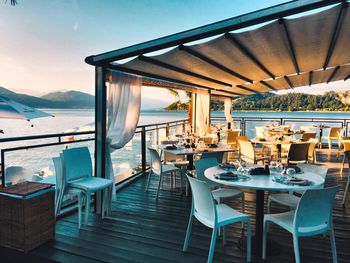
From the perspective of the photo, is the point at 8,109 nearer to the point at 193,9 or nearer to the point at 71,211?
the point at 71,211

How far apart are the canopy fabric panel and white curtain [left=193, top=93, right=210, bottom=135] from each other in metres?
2.77

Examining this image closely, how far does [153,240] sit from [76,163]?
5.01 feet

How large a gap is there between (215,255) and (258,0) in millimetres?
7567

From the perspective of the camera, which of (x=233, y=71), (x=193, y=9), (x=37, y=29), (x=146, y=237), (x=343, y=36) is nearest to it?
(x=146, y=237)

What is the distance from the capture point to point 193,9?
1293 centimetres

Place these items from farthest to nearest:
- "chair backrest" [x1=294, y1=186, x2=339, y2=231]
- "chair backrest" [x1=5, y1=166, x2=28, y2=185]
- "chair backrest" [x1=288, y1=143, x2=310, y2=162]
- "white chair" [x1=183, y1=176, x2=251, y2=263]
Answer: "chair backrest" [x1=288, y1=143, x2=310, y2=162], "chair backrest" [x1=5, y1=166, x2=28, y2=185], "white chair" [x1=183, y1=176, x2=251, y2=263], "chair backrest" [x1=294, y1=186, x2=339, y2=231]

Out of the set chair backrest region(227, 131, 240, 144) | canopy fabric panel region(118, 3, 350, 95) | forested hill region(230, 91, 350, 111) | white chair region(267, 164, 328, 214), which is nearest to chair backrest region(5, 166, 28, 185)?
canopy fabric panel region(118, 3, 350, 95)

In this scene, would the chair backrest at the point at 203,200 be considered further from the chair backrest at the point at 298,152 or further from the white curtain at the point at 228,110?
the white curtain at the point at 228,110

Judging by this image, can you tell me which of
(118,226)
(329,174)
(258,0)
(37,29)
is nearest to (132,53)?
(118,226)

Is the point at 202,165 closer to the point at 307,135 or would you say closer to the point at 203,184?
the point at 203,184

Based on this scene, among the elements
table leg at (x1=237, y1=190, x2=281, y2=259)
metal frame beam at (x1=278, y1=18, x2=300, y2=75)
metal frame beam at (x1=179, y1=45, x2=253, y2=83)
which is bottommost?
table leg at (x1=237, y1=190, x2=281, y2=259)

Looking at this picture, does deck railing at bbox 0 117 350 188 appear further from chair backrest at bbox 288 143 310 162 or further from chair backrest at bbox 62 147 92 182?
chair backrest at bbox 288 143 310 162

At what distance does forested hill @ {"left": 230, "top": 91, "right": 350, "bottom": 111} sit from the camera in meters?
14.4

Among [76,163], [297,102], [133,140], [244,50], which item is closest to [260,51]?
[244,50]
